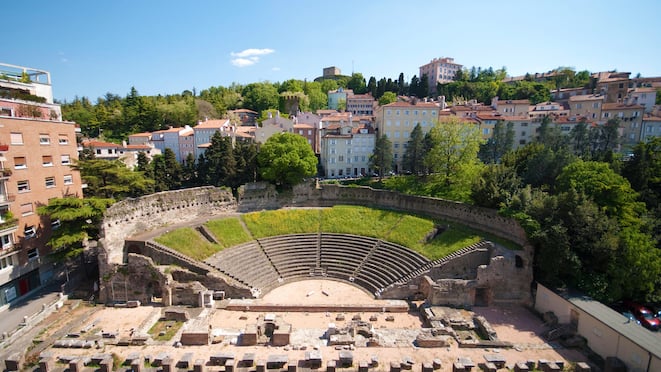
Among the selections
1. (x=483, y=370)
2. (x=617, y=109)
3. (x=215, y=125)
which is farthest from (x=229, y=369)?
(x=617, y=109)

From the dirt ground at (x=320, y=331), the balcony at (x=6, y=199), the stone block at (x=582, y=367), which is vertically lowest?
the dirt ground at (x=320, y=331)

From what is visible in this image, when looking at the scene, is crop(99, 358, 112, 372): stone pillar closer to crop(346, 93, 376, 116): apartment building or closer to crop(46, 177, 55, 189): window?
crop(46, 177, 55, 189): window

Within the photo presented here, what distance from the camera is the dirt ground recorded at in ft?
57.3

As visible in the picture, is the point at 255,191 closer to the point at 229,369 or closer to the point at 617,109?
the point at 229,369

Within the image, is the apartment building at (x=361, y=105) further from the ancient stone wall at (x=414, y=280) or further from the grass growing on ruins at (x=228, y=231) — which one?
the grass growing on ruins at (x=228, y=231)

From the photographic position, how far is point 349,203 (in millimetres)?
37688

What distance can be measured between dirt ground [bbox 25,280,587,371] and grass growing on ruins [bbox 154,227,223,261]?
4979 millimetres

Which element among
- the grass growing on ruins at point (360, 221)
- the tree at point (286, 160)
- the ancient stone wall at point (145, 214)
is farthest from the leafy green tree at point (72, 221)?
the grass growing on ruins at point (360, 221)

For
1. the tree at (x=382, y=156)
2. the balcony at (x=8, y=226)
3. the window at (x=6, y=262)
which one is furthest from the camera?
the tree at (x=382, y=156)

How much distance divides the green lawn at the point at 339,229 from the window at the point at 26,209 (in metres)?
8.62

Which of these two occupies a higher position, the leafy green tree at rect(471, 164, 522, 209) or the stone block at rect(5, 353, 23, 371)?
the leafy green tree at rect(471, 164, 522, 209)

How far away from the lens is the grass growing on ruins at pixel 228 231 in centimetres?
2972

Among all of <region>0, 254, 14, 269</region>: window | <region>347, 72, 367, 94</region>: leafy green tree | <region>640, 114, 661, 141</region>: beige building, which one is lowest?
<region>0, 254, 14, 269</region>: window

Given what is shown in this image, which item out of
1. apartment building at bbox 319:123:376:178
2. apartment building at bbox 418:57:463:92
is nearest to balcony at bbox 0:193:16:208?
apartment building at bbox 319:123:376:178
